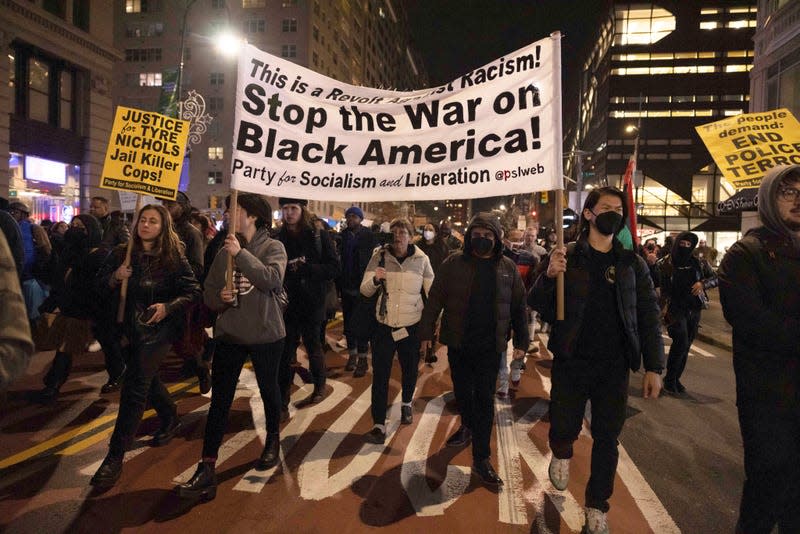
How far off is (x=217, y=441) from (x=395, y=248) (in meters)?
2.39

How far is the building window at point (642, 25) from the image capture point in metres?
59.6

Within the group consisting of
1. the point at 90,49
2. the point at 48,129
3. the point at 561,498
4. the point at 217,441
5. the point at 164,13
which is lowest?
the point at 561,498

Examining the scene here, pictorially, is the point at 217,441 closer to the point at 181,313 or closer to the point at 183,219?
the point at 181,313

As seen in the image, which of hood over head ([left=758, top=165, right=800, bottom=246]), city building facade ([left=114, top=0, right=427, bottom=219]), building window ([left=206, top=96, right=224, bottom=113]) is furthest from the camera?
building window ([left=206, top=96, right=224, bottom=113])

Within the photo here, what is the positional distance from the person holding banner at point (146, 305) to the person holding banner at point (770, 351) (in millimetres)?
3817

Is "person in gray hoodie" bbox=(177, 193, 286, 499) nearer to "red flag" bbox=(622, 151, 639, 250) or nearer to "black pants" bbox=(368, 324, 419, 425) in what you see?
"black pants" bbox=(368, 324, 419, 425)

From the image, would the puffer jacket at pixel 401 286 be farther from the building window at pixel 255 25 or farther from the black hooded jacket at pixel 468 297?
the building window at pixel 255 25

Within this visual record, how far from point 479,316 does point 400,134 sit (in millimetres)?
1777

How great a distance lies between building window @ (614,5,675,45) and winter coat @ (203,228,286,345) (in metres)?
66.0

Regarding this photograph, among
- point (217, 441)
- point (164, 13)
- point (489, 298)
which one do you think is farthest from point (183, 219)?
point (164, 13)

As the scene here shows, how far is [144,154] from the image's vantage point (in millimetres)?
5832

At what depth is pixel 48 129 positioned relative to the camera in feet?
69.0

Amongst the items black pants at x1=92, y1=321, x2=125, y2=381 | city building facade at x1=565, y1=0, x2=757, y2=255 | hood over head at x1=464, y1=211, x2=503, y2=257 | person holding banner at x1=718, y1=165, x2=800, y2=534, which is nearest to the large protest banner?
hood over head at x1=464, y1=211, x2=503, y2=257

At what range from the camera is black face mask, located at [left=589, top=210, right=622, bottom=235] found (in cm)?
355
